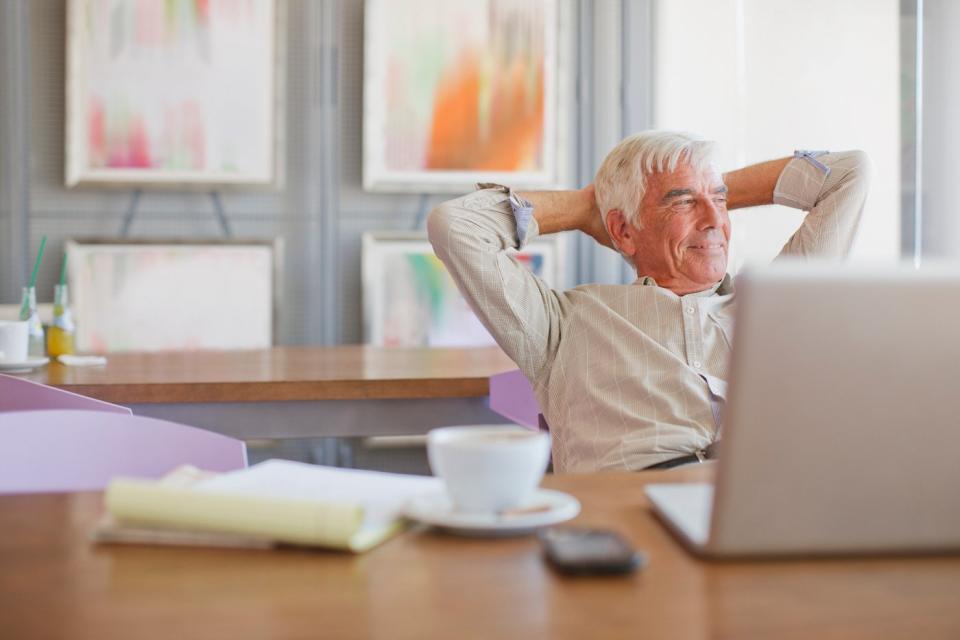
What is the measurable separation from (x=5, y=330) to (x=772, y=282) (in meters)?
2.30

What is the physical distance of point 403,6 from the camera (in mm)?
4059

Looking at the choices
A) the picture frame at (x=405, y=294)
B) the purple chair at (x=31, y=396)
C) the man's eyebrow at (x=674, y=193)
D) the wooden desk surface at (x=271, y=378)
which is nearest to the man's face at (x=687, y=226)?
the man's eyebrow at (x=674, y=193)

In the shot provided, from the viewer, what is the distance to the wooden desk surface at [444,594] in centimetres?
65

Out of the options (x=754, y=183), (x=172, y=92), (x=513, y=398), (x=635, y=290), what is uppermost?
(x=172, y=92)

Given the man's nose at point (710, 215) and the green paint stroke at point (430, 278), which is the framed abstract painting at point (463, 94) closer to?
the green paint stroke at point (430, 278)

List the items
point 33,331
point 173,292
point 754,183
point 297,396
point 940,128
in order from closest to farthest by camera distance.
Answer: point 754,183, point 297,396, point 33,331, point 940,128, point 173,292

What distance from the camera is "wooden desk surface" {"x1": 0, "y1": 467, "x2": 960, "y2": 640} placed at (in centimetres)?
65

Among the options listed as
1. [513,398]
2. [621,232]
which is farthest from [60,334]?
[621,232]

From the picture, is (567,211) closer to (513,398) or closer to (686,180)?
(686,180)

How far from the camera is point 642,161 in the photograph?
190 centimetres

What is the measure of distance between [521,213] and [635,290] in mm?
266

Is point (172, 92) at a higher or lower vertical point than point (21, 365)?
higher

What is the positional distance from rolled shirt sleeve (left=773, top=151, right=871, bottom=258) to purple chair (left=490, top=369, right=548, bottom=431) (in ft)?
1.97

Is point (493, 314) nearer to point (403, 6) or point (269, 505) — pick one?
point (269, 505)
